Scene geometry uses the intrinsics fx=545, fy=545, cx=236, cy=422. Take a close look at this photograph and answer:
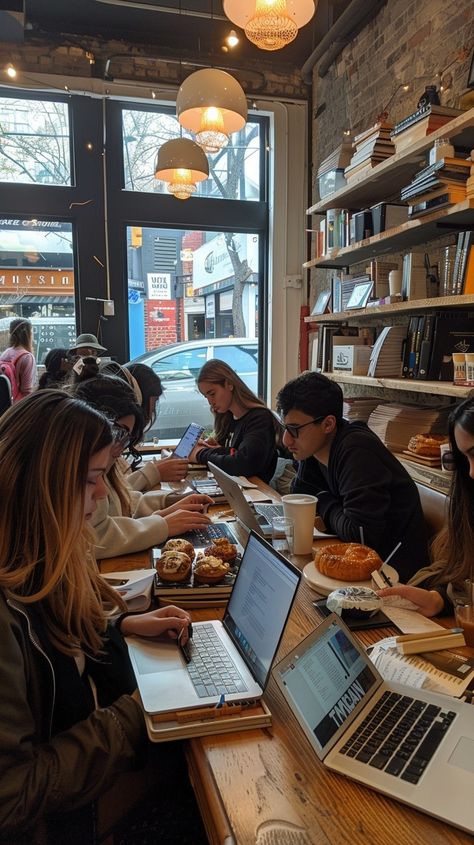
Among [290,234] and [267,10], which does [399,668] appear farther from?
[290,234]

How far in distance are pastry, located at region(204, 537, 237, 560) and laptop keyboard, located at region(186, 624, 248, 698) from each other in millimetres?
319

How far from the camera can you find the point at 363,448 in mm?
1758

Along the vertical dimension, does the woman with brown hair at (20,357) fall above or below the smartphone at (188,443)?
above

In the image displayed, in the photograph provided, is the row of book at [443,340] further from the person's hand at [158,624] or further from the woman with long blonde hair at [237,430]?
the person's hand at [158,624]

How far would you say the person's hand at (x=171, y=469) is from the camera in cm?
254

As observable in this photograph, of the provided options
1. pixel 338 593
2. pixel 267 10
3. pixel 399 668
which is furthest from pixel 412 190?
pixel 399 668

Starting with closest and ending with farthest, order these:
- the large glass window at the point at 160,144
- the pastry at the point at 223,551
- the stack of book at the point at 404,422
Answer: the pastry at the point at 223,551, the stack of book at the point at 404,422, the large glass window at the point at 160,144

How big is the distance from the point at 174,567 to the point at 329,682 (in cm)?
55

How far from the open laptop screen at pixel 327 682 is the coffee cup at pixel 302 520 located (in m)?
0.62

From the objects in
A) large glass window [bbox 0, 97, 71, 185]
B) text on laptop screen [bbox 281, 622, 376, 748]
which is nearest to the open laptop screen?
text on laptop screen [bbox 281, 622, 376, 748]

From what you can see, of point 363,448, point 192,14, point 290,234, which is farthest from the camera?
point 290,234

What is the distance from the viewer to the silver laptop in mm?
1606

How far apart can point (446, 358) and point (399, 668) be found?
179 cm

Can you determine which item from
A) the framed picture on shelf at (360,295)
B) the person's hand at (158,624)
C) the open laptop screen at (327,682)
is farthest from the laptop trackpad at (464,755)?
the framed picture on shelf at (360,295)
